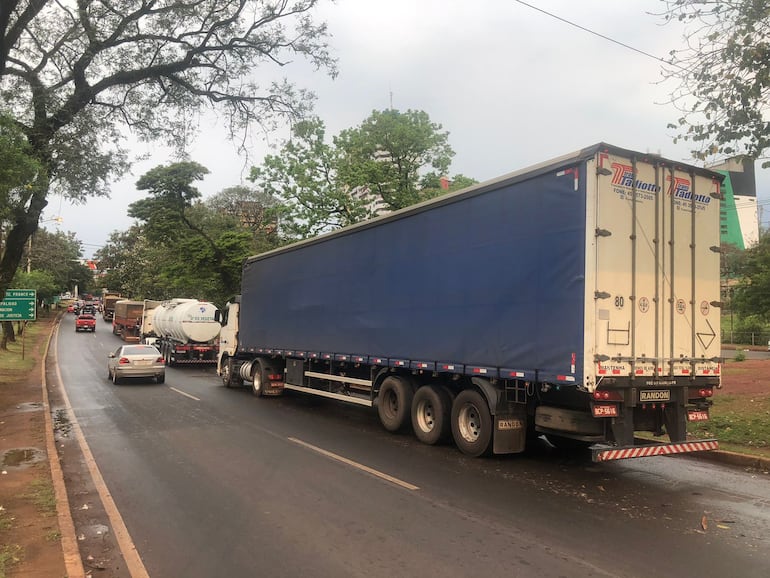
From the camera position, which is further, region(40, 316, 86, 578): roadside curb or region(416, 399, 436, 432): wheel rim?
region(416, 399, 436, 432): wheel rim

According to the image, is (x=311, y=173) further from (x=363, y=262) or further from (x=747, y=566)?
(x=747, y=566)

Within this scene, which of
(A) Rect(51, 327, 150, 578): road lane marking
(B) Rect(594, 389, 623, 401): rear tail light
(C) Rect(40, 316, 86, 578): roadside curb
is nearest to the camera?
(C) Rect(40, 316, 86, 578): roadside curb

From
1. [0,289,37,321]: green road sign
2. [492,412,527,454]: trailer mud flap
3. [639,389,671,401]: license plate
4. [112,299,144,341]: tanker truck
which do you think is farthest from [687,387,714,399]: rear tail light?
[112,299,144,341]: tanker truck

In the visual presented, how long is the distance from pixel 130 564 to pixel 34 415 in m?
9.12

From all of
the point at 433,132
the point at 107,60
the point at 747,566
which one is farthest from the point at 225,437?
the point at 433,132

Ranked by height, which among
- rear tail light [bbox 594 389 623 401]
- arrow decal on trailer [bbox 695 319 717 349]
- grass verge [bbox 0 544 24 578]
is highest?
arrow decal on trailer [bbox 695 319 717 349]

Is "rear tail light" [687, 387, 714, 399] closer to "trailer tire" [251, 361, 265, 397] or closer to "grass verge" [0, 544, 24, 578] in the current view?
"grass verge" [0, 544, 24, 578]

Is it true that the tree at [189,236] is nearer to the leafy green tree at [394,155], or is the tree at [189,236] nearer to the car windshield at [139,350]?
the leafy green tree at [394,155]

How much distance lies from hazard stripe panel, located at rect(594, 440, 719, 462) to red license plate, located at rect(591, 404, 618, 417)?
0.45 meters

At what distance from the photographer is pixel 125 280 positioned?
7388 centimetres

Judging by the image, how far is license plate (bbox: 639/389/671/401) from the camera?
701 centimetres

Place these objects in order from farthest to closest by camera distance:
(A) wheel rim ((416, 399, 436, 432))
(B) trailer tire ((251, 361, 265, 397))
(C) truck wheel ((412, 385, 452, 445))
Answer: (B) trailer tire ((251, 361, 265, 397)) → (A) wheel rim ((416, 399, 436, 432)) → (C) truck wheel ((412, 385, 452, 445))

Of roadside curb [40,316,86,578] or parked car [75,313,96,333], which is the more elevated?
parked car [75,313,96,333]

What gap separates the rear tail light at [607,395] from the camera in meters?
6.62
